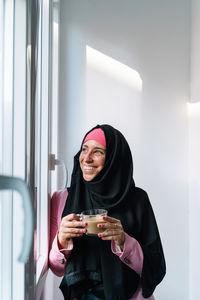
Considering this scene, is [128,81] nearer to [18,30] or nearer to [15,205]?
[18,30]

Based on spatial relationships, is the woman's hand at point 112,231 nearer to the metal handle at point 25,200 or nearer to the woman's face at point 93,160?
the woman's face at point 93,160

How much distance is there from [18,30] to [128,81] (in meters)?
0.83

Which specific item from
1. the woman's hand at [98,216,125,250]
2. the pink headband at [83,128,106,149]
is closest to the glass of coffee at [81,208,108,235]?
the woman's hand at [98,216,125,250]

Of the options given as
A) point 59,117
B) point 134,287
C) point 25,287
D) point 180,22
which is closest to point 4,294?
point 25,287

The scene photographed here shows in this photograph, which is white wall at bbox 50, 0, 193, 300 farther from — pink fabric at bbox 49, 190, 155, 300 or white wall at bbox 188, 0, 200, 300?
pink fabric at bbox 49, 190, 155, 300

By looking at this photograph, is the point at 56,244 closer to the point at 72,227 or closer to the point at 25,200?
the point at 72,227

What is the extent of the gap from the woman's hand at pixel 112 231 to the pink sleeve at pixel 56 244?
0.14m

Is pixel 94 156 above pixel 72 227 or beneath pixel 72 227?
above

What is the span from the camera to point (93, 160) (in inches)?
38.8

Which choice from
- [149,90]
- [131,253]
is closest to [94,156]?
[131,253]

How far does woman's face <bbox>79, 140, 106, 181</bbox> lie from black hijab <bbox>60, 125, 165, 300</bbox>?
0.05 feet

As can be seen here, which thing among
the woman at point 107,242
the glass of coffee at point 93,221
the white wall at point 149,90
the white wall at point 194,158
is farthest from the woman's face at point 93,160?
the white wall at point 194,158

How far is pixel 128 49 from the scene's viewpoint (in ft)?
4.66

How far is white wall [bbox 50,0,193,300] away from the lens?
1.40m
